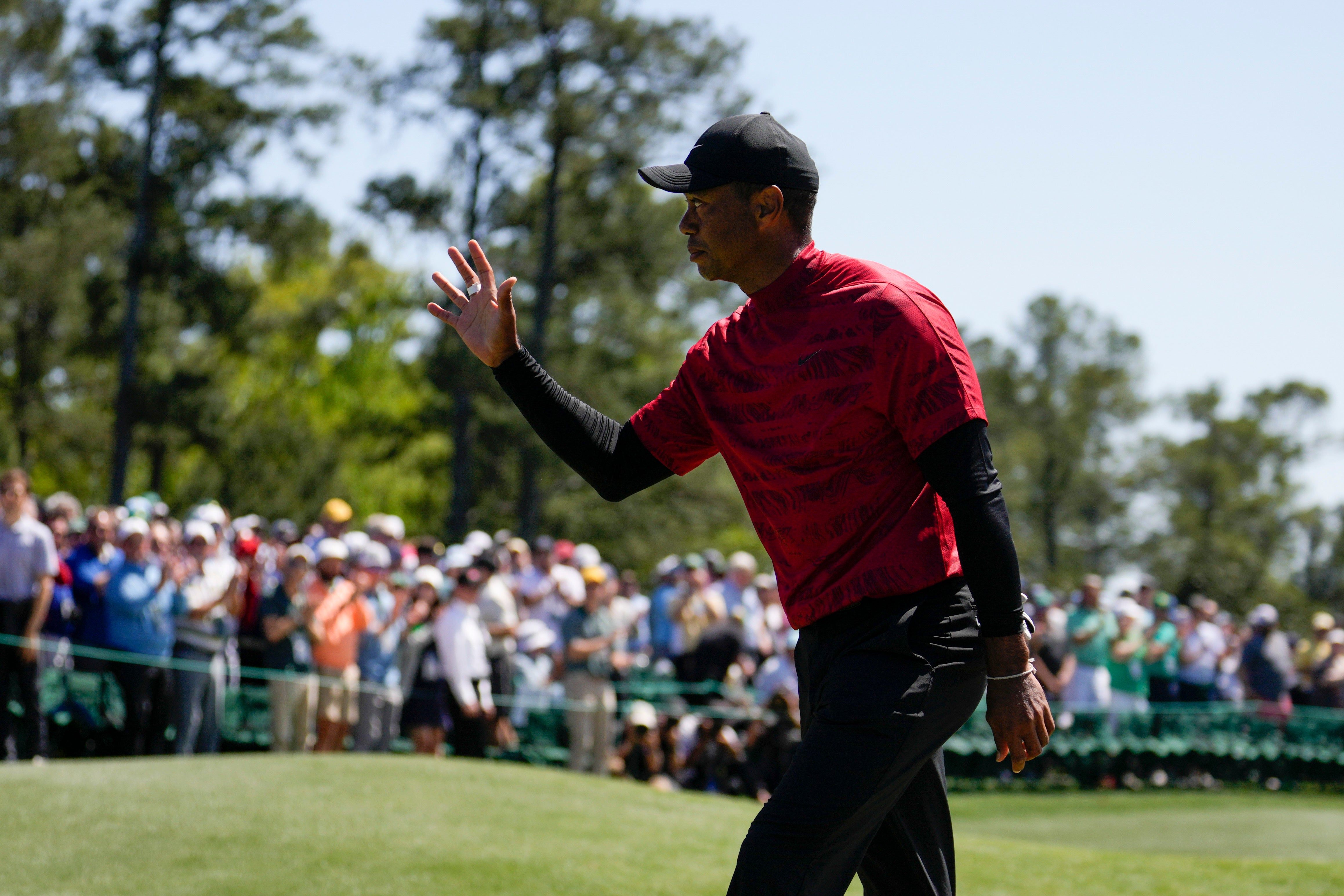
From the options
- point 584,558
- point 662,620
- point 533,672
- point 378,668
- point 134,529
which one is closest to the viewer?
point 134,529

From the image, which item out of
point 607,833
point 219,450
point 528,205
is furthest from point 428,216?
point 607,833

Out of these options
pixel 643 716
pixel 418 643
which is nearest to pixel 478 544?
pixel 643 716

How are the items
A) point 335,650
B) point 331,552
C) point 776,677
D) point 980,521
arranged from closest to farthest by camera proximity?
point 980,521, point 335,650, point 331,552, point 776,677

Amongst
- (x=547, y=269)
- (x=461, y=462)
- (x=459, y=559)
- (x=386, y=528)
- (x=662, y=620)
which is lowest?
(x=662, y=620)

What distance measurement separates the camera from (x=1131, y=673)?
16.2 metres

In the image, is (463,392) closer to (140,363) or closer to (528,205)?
(528,205)

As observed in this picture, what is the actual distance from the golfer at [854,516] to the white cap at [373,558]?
8.81 metres

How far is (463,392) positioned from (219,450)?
5.27 m

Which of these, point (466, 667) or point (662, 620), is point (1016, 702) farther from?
point (662, 620)

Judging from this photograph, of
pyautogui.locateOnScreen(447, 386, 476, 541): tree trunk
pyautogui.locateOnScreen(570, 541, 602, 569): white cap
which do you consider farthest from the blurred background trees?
pyautogui.locateOnScreen(570, 541, 602, 569): white cap

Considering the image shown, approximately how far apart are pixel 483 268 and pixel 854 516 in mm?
1336

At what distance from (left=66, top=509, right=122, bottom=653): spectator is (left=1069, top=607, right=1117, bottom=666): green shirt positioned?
34.5 feet

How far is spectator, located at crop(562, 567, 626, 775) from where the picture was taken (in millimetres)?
12195

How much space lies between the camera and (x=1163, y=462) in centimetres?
6066
